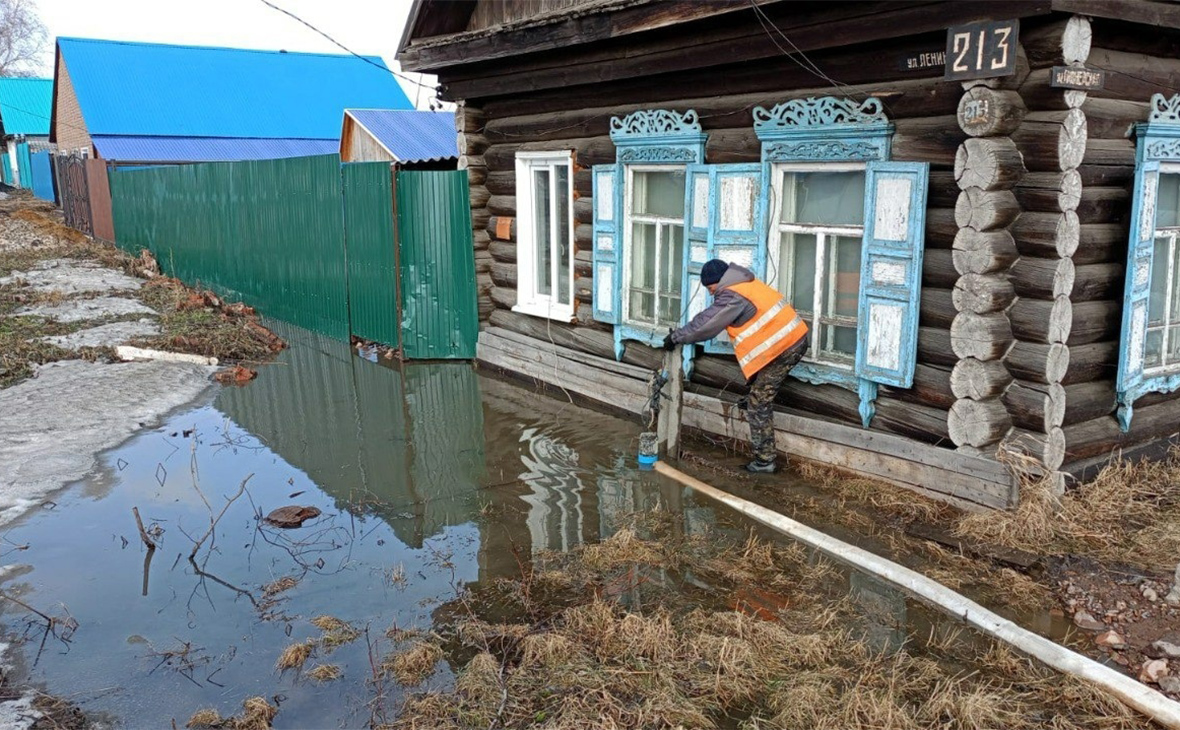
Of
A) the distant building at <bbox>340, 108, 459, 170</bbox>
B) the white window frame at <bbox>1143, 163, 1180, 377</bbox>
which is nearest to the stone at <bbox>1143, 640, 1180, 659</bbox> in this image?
the white window frame at <bbox>1143, 163, 1180, 377</bbox>

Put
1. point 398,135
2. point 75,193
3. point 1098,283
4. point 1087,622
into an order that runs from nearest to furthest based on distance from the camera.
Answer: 1. point 1087,622
2. point 1098,283
3. point 398,135
4. point 75,193

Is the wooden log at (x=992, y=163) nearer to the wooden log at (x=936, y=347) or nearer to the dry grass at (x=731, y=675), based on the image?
the wooden log at (x=936, y=347)

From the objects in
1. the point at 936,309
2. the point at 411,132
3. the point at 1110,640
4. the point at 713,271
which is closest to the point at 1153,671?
the point at 1110,640

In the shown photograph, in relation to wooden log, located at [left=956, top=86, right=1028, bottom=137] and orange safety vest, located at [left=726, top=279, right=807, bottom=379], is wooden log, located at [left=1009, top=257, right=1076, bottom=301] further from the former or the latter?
orange safety vest, located at [left=726, top=279, right=807, bottom=379]

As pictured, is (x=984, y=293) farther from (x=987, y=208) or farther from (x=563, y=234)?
(x=563, y=234)

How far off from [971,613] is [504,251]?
23.0 ft

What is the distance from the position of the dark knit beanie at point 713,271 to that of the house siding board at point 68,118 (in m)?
29.3

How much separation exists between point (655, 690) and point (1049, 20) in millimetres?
4415

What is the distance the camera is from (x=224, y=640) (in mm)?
4727

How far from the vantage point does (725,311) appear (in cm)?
660

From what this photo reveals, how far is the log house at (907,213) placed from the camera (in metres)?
5.64

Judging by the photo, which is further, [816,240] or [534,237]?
[534,237]

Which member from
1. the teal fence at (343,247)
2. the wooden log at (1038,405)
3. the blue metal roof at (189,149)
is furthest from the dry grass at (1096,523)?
the blue metal roof at (189,149)

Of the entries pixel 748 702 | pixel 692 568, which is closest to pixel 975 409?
pixel 692 568
